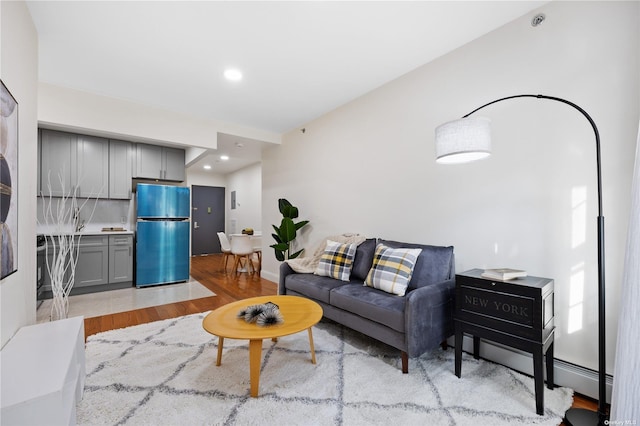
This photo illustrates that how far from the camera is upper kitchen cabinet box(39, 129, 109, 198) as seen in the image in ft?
12.6

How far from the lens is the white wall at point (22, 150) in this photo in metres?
1.58

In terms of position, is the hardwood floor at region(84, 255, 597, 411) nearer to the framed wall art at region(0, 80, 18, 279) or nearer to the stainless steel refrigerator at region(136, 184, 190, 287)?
the stainless steel refrigerator at region(136, 184, 190, 287)

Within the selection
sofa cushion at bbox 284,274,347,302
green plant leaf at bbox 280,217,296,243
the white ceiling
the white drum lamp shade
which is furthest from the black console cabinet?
green plant leaf at bbox 280,217,296,243

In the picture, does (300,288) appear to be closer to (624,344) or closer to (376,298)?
(376,298)

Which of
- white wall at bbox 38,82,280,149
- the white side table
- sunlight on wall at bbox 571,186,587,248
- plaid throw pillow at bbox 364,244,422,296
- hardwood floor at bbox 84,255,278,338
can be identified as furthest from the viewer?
white wall at bbox 38,82,280,149

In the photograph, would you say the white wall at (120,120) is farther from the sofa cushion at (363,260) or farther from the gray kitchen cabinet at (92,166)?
the sofa cushion at (363,260)

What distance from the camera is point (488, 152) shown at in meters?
1.75

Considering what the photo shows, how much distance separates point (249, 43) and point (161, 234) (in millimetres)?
3383

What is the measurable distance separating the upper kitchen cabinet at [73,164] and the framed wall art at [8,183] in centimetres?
258

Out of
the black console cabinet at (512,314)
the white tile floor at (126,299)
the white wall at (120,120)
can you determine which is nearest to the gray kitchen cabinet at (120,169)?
the white wall at (120,120)

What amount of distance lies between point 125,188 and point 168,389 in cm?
373

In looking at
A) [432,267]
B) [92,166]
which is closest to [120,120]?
[92,166]

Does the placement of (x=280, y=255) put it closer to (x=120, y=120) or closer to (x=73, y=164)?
(x=120, y=120)

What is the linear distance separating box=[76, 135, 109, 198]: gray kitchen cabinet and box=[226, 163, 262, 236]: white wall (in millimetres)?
3162
